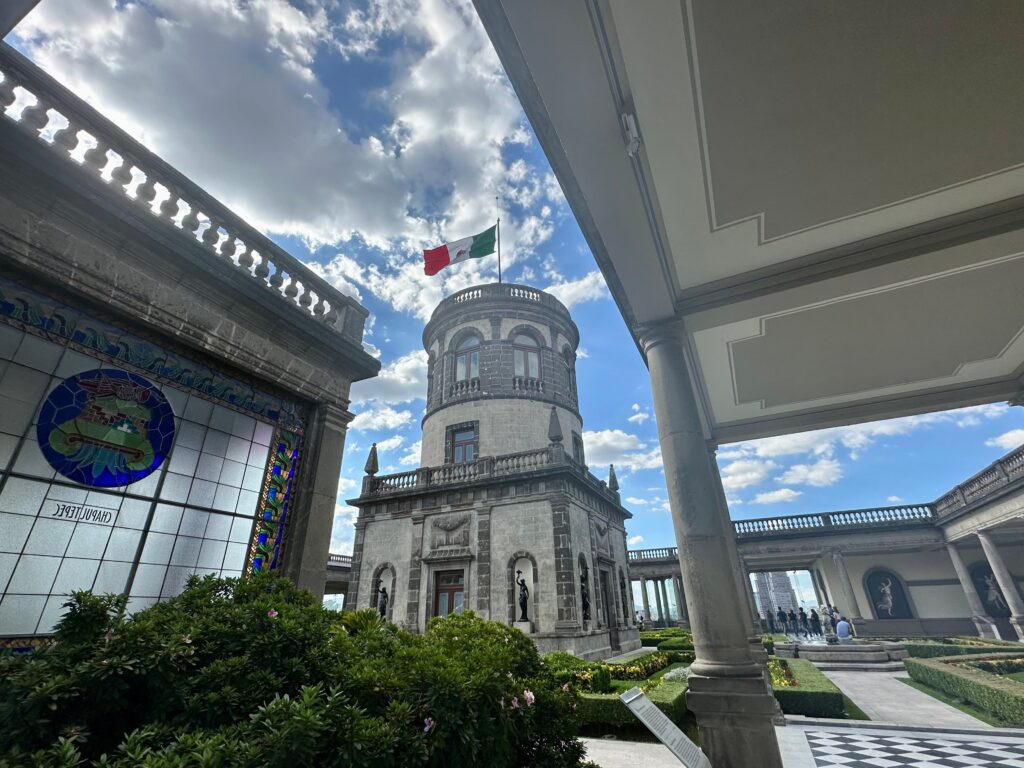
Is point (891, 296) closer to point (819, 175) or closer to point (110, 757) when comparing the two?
point (819, 175)

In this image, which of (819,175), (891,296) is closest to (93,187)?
(819,175)

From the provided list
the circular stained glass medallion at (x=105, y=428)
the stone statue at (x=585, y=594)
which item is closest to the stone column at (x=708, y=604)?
the circular stained glass medallion at (x=105, y=428)

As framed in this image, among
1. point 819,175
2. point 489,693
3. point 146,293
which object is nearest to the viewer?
point 489,693

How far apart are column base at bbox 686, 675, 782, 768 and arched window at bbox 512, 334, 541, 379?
17311mm

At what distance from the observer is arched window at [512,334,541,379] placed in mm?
21531

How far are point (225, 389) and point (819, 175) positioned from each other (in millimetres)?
6196

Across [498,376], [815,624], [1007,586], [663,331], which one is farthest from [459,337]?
[815,624]

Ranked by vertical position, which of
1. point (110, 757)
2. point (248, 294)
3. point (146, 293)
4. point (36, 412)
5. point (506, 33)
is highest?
point (506, 33)

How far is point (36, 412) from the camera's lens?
3326 mm

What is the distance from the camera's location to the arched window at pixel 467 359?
2178 cm

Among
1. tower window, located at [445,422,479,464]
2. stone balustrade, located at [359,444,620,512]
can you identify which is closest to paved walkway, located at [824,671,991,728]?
stone balustrade, located at [359,444,620,512]

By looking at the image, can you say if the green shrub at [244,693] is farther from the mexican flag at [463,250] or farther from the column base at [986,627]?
the column base at [986,627]

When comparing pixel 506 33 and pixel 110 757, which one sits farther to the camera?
pixel 506 33

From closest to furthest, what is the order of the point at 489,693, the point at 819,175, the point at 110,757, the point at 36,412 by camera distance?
the point at 110,757 < the point at 489,693 < the point at 36,412 < the point at 819,175
